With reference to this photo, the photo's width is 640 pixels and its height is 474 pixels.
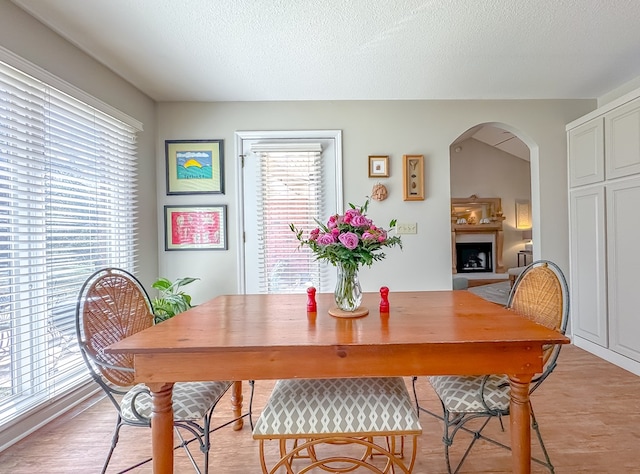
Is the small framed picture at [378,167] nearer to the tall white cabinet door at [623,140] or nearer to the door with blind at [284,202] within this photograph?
the door with blind at [284,202]

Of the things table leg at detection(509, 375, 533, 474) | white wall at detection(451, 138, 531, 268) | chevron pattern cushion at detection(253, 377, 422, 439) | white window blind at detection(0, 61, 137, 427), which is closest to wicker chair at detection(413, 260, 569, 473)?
table leg at detection(509, 375, 533, 474)

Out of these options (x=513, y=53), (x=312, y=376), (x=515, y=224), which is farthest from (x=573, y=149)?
(x=515, y=224)

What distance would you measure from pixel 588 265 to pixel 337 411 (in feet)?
9.34

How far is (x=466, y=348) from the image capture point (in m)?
1.05

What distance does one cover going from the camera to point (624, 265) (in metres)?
2.45

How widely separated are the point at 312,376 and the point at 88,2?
7.37 feet

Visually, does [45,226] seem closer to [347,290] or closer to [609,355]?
[347,290]

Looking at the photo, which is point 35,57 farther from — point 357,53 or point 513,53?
point 513,53

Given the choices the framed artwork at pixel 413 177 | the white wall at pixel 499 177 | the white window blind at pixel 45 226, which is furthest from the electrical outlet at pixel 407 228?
the white wall at pixel 499 177

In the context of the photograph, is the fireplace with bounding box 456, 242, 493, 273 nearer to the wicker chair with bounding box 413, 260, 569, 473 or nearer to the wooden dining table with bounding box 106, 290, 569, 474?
the wicker chair with bounding box 413, 260, 569, 473

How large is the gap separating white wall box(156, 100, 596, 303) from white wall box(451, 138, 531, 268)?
4592 mm

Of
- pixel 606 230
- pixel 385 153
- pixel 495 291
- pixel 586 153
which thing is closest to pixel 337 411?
pixel 385 153

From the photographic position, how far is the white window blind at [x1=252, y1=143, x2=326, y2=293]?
2982 mm

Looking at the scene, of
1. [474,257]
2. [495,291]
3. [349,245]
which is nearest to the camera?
[349,245]
